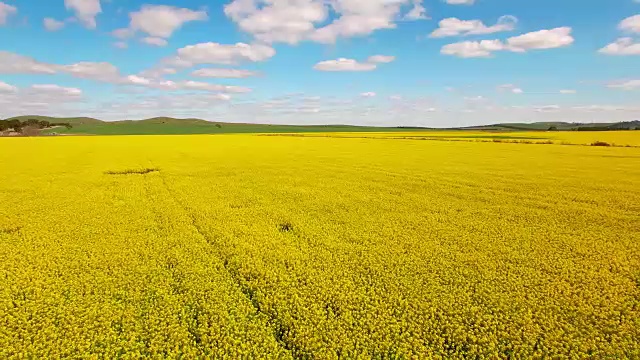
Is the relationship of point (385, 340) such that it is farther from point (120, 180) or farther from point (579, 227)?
point (120, 180)

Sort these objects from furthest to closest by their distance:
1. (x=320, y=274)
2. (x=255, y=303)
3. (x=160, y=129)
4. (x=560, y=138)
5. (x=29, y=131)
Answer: (x=160, y=129)
(x=29, y=131)
(x=560, y=138)
(x=320, y=274)
(x=255, y=303)

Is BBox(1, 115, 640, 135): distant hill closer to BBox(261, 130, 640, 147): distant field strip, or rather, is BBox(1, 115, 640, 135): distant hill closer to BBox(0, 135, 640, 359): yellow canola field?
BBox(261, 130, 640, 147): distant field strip

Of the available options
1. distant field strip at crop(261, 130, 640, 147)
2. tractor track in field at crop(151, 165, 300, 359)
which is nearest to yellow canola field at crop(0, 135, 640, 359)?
tractor track in field at crop(151, 165, 300, 359)

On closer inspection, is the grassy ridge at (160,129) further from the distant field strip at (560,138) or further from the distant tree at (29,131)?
the distant field strip at (560,138)

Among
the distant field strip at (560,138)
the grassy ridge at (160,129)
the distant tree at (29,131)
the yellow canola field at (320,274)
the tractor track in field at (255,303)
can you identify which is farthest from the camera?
the grassy ridge at (160,129)

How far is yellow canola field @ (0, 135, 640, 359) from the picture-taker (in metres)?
4.98

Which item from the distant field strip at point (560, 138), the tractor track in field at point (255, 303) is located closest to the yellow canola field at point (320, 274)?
the tractor track in field at point (255, 303)

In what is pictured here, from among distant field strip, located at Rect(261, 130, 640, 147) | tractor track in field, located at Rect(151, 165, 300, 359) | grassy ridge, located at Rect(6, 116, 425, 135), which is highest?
grassy ridge, located at Rect(6, 116, 425, 135)

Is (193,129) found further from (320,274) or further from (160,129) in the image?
(320,274)

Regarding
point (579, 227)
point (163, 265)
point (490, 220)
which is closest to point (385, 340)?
point (163, 265)

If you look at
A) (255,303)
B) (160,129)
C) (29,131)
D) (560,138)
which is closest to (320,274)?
(255,303)

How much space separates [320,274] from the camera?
6957mm

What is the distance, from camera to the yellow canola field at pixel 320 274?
4.98m

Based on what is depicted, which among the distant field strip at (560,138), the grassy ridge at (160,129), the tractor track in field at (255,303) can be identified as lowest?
the tractor track in field at (255,303)
